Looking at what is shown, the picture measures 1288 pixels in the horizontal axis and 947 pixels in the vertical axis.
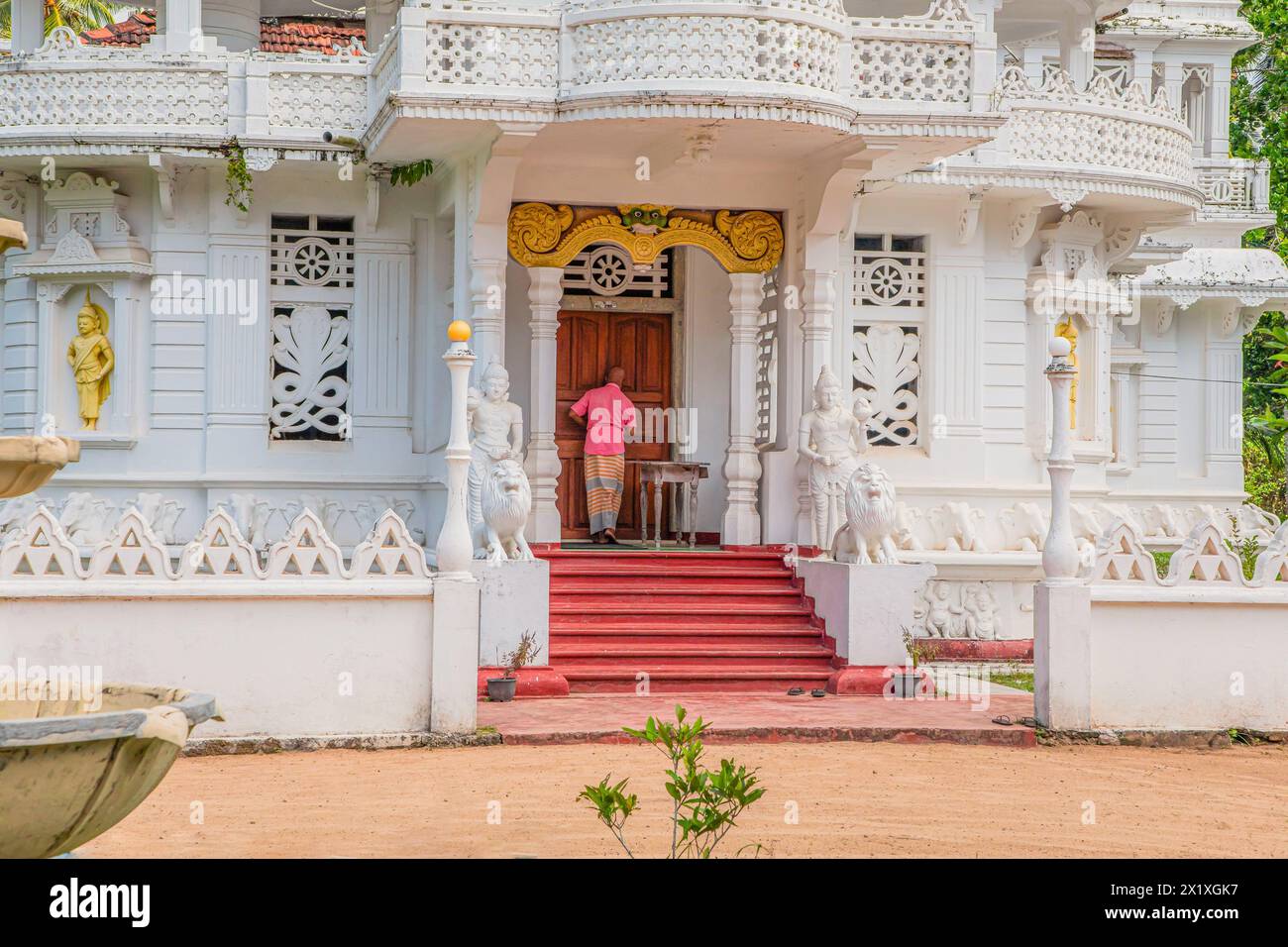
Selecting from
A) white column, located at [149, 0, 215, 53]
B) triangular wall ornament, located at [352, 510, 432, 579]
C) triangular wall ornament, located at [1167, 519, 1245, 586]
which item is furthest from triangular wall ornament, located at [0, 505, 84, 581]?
triangular wall ornament, located at [1167, 519, 1245, 586]

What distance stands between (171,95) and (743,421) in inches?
234

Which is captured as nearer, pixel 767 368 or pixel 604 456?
pixel 767 368

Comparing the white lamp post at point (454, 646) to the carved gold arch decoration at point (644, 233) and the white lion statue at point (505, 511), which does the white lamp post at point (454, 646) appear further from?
the carved gold arch decoration at point (644, 233)

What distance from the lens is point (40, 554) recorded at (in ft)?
34.5

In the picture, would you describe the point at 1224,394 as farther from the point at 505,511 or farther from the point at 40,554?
the point at 40,554

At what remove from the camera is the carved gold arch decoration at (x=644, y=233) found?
15.3 m

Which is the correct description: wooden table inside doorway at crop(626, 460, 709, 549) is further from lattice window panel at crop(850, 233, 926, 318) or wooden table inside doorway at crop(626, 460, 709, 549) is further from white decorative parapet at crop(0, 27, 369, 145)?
white decorative parapet at crop(0, 27, 369, 145)

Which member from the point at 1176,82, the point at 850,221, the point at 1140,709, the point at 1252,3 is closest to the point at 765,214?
the point at 850,221

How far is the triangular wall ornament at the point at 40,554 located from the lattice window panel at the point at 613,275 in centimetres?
733

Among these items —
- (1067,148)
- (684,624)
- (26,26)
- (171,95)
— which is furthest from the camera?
(26,26)

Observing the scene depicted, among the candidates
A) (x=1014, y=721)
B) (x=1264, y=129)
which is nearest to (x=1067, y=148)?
(x=1014, y=721)

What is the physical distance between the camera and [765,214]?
15.6m

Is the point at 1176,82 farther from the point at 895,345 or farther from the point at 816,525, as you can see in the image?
the point at 816,525
